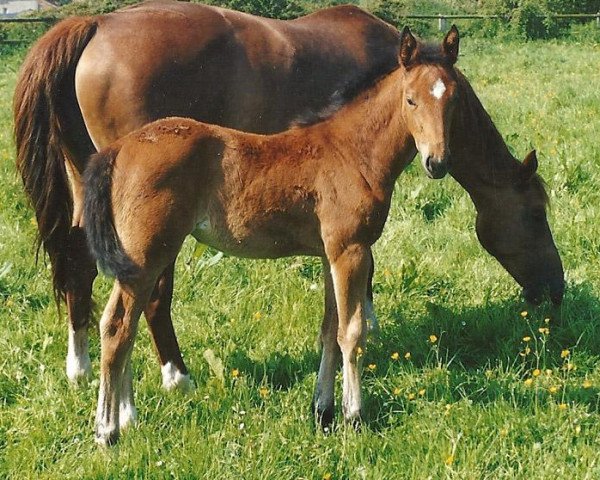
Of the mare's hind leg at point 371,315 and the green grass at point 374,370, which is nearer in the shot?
the green grass at point 374,370

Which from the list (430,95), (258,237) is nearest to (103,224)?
(258,237)

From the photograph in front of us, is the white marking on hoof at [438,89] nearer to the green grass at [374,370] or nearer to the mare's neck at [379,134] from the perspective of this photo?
the mare's neck at [379,134]

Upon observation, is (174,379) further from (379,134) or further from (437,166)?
(437,166)

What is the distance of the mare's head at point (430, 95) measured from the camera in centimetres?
296

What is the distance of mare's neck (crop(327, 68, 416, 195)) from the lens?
129 inches

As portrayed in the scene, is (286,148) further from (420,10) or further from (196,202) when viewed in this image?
(420,10)

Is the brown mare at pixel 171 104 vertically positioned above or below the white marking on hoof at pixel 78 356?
above

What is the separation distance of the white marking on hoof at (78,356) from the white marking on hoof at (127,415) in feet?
1.68

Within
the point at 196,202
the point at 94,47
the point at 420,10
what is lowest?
the point at 420,10

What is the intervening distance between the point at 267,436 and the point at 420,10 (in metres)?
28.3

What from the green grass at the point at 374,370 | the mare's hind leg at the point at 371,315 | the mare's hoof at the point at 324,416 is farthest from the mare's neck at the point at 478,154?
the mare's hoof at the point at 324,416

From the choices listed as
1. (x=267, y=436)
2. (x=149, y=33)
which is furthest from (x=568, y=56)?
(x=267, y=436)

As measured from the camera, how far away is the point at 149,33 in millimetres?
3975

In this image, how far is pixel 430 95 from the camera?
3035mm
